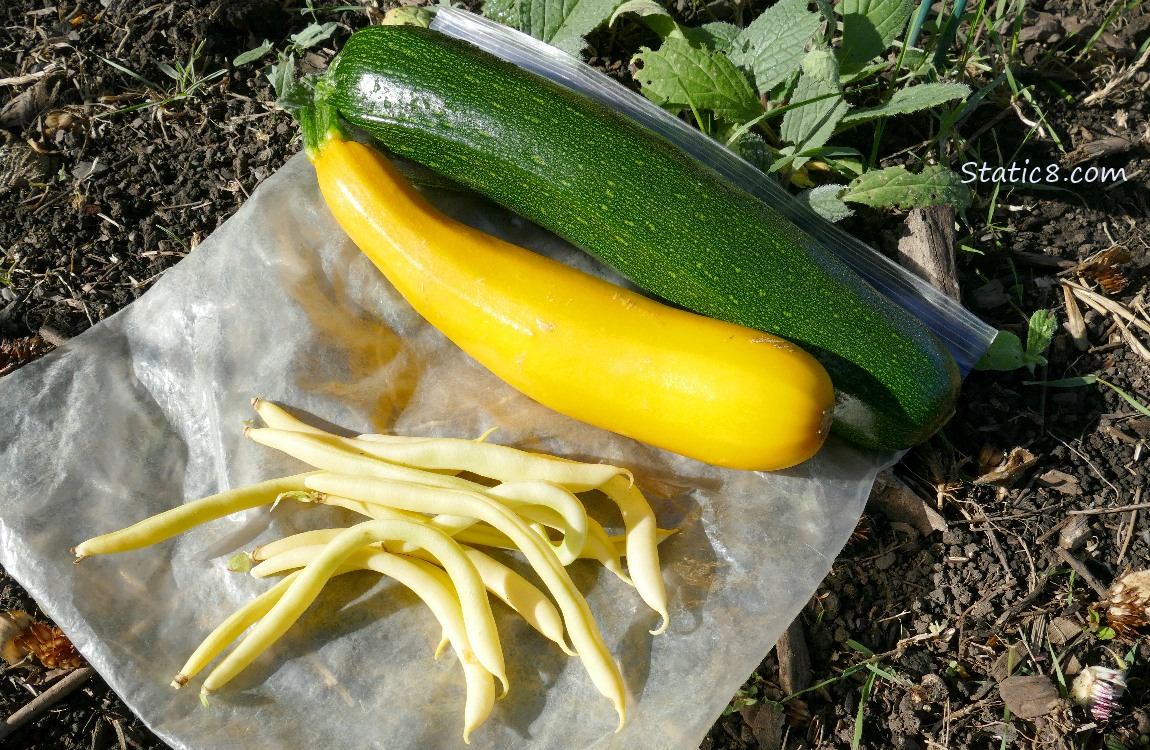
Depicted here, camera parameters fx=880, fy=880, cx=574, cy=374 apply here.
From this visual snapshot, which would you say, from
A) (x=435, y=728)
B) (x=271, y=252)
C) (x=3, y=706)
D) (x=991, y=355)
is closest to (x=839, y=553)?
(x=991, y=355)

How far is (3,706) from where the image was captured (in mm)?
2701

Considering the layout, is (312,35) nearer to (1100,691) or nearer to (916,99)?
(916,99)

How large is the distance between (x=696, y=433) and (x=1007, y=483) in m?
1.19

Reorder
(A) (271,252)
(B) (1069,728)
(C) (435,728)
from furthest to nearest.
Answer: (A) (271,252) < (B) (1069,728) < (C) (435,728)

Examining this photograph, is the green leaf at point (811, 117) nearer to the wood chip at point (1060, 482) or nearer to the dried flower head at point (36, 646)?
the wood chip at point (1060, 482)

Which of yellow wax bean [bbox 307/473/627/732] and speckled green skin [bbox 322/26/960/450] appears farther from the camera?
speckled green skin [bbox 322/26/960/450]

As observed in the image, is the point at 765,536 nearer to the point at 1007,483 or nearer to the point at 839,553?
the point at 839,553

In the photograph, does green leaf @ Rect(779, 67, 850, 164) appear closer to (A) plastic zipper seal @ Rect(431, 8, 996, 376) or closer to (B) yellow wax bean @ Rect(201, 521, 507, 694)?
(A) plastic zipper seal @ Rect(431, 8, 996, 376)

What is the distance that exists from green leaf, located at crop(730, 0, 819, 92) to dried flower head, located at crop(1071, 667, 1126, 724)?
2.16 meters

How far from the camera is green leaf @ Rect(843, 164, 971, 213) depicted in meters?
2.83

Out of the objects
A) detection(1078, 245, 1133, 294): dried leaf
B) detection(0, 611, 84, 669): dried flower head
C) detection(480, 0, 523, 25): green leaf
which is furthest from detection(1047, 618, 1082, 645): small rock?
detection(0, 611, 84, 669): dried flower head

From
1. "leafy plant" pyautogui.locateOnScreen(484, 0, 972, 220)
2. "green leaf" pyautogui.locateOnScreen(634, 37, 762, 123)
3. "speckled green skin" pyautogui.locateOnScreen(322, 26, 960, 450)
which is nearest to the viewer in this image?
"speckled green skin" pyautogui.locateOnScreen(322, 26, 960, 450)

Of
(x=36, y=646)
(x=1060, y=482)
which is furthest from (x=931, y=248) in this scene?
(x=36, y=646)

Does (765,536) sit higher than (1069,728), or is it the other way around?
(765,536)
